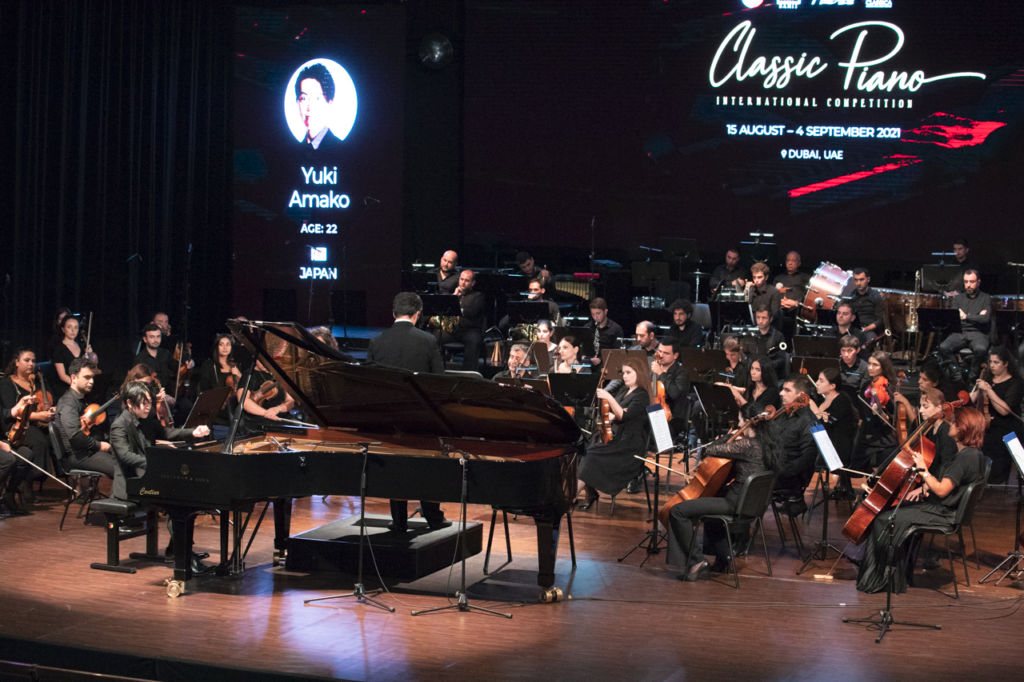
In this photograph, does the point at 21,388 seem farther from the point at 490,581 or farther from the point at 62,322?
the point at 490,581

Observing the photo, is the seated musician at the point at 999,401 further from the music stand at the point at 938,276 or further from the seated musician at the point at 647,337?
the music stand at the point at 938,276

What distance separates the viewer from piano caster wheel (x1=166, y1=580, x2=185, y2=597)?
7102mm

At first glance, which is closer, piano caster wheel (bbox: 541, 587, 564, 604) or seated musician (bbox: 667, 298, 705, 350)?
piano caster wheel (bbox: 541, 587, 564, 604)

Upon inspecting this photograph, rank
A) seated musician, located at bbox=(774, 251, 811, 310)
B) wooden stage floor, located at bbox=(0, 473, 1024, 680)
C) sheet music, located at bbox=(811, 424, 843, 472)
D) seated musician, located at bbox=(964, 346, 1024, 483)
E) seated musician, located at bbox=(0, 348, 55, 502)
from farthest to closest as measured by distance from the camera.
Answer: seated musician, located at bbox=(774, 251, 811, 310) < seated musician, located at bbox=(964, 346, 1024, 483) < seated musician, located at bbox=(0, 348, 55, 502) < sheet music, located at bbox=(811, 424, 843, 472) < wooden stage floor, located at bbox=(0, 473, 1024, 680)

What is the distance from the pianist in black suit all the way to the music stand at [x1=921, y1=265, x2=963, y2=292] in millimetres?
8445

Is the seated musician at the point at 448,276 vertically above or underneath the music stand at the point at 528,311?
above

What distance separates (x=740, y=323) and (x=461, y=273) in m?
3.40

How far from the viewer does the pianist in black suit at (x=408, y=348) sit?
7.98 meters

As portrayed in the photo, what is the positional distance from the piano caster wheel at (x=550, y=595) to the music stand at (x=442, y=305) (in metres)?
6.11

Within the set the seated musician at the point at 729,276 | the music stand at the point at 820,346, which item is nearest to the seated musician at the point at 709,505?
the music stand at the point at 820,346

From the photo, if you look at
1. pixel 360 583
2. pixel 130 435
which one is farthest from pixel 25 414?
pixel 360 583

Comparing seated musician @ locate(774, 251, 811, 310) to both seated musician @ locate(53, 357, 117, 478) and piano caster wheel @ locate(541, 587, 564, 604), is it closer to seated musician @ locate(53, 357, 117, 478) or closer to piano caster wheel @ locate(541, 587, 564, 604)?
piano caster wheel @ locate(541, 587, 564, 604)

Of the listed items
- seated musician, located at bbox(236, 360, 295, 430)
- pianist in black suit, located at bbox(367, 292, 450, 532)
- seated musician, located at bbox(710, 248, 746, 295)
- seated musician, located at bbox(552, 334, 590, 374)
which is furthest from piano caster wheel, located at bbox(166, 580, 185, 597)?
seated musician, located at bbox(710, 248, 746, 295)

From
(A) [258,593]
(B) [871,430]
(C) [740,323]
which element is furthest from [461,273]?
(A) [258,593]
